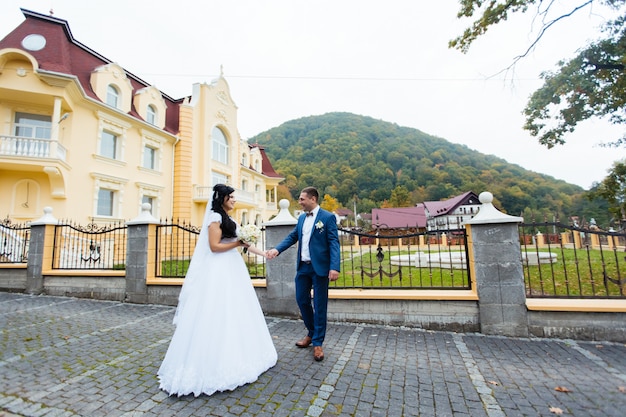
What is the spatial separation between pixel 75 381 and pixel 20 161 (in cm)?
1341

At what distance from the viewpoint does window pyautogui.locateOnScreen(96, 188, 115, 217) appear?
1485 centimetres

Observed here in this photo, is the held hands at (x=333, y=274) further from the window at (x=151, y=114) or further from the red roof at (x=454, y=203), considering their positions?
the red roof at (x=454, y=203)

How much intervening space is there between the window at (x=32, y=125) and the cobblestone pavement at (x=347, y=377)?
12.7 meters

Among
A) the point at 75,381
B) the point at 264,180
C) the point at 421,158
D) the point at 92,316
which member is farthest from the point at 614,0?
the point at 421,158

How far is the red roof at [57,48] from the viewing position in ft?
40.6

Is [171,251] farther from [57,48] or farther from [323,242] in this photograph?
[57,48]

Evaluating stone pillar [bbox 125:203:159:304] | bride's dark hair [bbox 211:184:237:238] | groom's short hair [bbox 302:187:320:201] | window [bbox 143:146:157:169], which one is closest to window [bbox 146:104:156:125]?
window [bbox 143:146:157:169]

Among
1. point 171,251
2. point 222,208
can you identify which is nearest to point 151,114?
point 171,251

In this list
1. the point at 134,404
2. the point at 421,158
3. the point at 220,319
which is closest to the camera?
the point at 134,404

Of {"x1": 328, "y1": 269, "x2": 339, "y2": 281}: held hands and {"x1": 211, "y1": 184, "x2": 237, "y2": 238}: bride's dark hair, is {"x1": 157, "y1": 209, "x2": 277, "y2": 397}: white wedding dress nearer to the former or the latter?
{"x1": 211, "y1": 184, "x2": 237, "y2": 238}: bride's dark hair

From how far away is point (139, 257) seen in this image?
662 cm

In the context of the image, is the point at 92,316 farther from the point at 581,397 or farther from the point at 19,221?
the point at 19,221

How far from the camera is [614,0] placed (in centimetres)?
816

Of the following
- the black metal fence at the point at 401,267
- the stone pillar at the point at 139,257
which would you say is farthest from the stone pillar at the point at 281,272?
the stone pillar at the point at 139,257
